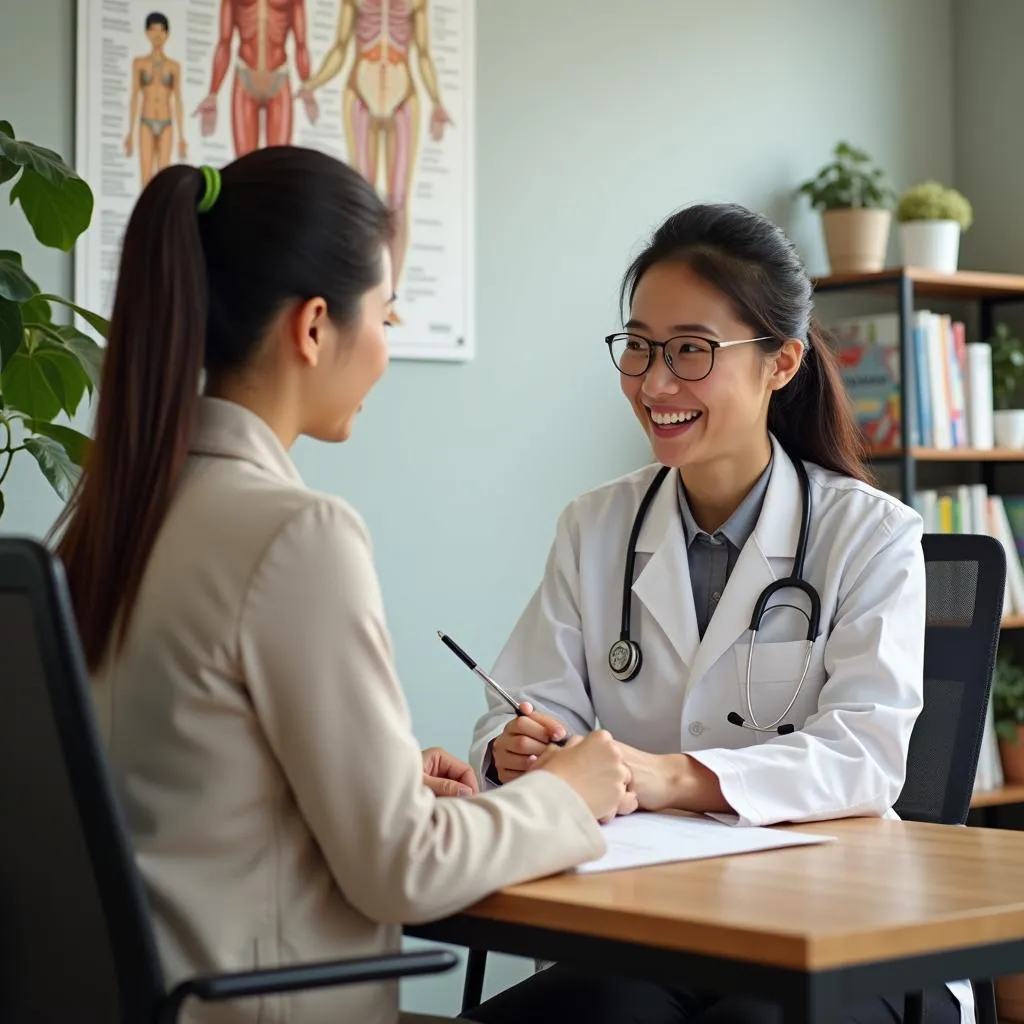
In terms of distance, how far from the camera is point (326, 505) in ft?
4.28

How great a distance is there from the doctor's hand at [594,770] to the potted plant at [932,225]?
273cm

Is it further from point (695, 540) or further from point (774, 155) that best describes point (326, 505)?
point (774, 155)

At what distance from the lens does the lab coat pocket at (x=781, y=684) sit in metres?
2.02

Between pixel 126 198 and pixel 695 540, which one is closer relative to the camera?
pixel 695 540

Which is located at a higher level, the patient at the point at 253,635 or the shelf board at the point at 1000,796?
the patient at the point at 253,635

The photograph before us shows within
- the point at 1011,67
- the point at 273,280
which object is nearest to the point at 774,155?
the point at 1011,67

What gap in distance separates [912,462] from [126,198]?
6.12ft

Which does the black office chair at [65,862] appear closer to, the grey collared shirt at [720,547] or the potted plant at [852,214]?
the grey collared shirt at [720,547]

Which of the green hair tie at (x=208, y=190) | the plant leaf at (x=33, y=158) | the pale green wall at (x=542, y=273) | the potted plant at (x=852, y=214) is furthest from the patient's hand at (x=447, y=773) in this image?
the potted plant at (x=852, y=214)

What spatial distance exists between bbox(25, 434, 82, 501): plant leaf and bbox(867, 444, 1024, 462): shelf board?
197cm

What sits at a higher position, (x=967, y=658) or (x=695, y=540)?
(x=695, y=540)

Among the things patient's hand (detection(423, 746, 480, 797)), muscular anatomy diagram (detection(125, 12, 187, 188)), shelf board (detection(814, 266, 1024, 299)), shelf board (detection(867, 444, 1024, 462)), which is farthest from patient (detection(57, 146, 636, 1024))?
shelf board (detection(814, 266, 1024, 299))

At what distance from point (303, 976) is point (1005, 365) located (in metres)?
3.32

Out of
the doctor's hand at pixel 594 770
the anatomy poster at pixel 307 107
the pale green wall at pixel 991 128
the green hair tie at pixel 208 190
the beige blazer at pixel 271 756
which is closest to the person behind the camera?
the beige blazer at pixel 271 756
